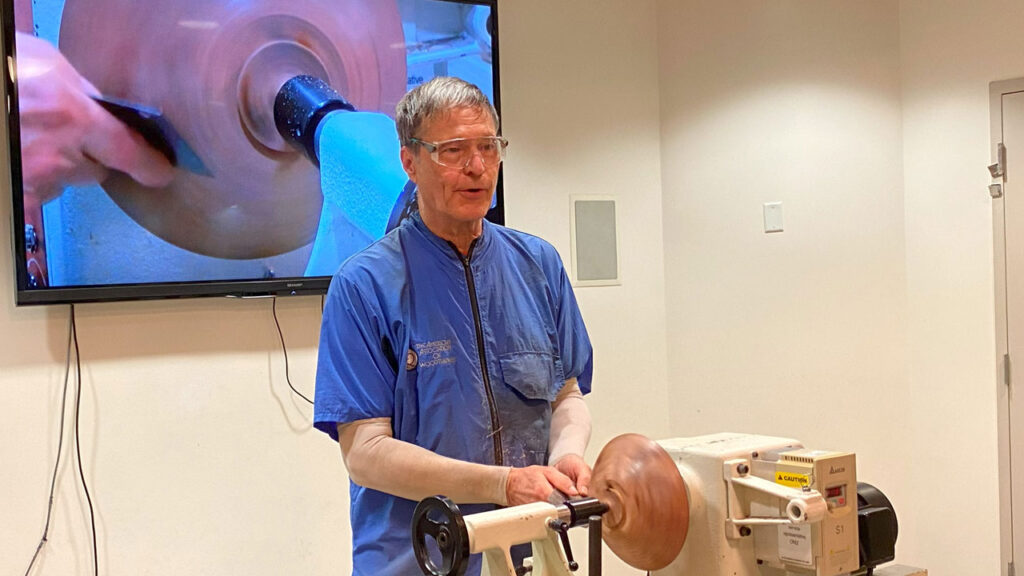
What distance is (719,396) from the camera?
4.07 m

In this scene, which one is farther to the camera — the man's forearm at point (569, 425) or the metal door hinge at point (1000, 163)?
the metal door hinge at point (1000, 163)

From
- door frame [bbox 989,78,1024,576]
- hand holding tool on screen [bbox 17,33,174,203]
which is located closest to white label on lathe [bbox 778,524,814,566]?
hand holding tool on screen [bbox 17,33,174,203]

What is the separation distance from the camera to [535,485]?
1464mm

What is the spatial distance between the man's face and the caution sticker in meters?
0.68

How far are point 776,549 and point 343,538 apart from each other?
221cm

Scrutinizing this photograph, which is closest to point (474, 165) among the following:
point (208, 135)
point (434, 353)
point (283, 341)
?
point (434, 353)

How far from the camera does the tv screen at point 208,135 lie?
9.05ft

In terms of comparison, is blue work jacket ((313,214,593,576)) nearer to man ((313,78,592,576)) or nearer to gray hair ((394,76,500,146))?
man ((313,78,592,576))

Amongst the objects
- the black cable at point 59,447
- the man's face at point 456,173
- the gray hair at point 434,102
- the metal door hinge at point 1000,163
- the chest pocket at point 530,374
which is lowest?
the black cable at point 59,447

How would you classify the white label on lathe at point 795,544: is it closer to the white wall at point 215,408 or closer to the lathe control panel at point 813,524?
the lathe control panel at point 813,524

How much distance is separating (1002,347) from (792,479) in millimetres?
2522

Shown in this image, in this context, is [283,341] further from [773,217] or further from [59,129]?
[773,217]

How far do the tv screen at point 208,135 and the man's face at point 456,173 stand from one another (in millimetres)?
1447

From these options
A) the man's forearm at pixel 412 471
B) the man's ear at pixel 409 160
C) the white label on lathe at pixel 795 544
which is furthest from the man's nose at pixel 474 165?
the white label on lathe at pixel 795 544
